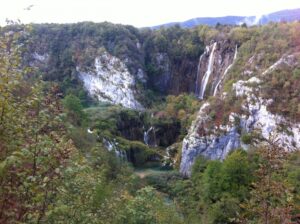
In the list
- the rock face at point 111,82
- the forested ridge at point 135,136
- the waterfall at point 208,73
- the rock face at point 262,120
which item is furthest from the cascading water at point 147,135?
the rock face at point 262,120

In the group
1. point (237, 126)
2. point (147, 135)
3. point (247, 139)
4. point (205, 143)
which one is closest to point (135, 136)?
point (147, 135)

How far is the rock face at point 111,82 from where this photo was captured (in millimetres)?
76625

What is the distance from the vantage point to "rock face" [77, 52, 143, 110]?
76.6m

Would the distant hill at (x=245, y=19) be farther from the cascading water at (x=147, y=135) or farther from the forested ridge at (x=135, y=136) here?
the cascading water at (x=147, y=135)

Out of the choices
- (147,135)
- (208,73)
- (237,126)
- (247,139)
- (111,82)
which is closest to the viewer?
(247,139)

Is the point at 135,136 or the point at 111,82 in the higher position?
the point at 111,82

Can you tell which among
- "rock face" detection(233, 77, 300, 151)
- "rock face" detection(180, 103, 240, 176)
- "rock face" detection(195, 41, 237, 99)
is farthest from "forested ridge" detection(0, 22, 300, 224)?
"rock face" detection(195, 41, 237, 99)

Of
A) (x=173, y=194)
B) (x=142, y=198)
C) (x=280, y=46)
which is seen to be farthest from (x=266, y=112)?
(x=142, y=198)

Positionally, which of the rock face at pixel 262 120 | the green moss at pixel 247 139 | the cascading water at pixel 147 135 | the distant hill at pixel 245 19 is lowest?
Answer: the cascading water at pixel 147 135

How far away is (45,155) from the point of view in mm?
5289

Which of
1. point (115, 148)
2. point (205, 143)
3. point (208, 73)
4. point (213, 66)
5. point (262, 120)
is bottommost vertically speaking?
point (115, 148)

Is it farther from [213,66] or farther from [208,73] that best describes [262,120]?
[208,73]

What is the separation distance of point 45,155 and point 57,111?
0.80m

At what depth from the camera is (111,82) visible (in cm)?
7869
